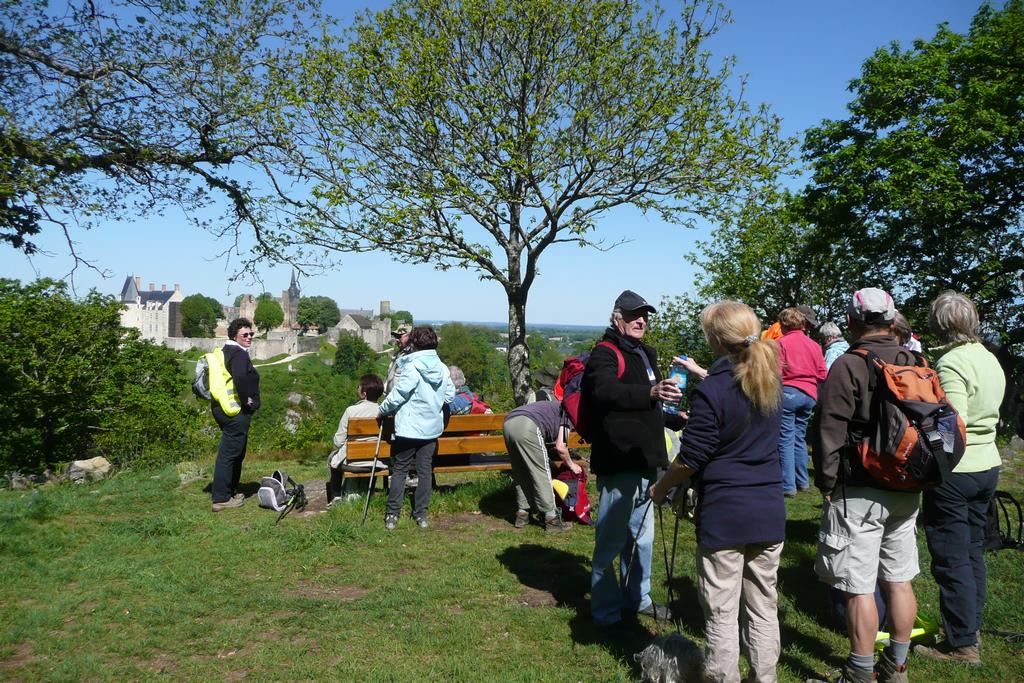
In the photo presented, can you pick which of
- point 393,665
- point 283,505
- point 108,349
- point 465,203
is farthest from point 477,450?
point 108,349

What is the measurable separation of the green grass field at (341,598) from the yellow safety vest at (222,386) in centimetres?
99

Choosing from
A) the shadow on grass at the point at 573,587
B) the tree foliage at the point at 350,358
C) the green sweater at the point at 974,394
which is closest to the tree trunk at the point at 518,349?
the shadow on grass at the point at 573,587

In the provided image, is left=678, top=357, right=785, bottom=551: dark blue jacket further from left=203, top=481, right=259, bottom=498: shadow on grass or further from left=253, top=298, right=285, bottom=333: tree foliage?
left=253, top=298, right=285, bottom=333: tree foliage

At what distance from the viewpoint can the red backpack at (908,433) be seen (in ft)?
9.72

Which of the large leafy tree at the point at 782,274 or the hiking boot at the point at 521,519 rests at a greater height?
the large leafy tree at the point at 782,274

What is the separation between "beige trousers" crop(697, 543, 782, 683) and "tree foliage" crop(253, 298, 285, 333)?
425 ft

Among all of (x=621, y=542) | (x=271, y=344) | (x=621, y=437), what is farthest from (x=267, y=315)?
(x=621, y=437)

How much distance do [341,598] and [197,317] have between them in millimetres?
131115

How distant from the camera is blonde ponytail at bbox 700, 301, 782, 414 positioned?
2.85 metres

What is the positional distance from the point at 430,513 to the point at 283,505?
1.50m

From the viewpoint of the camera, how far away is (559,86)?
34.1ft


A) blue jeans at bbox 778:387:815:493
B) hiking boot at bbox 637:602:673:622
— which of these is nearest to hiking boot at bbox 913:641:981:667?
hiking boot at bbox 637:602:673:622

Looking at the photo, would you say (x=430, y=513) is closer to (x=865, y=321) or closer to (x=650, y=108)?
(x=865, y=321)

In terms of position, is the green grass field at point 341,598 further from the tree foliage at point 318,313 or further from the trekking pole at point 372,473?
the tree foliage at point 318,313
